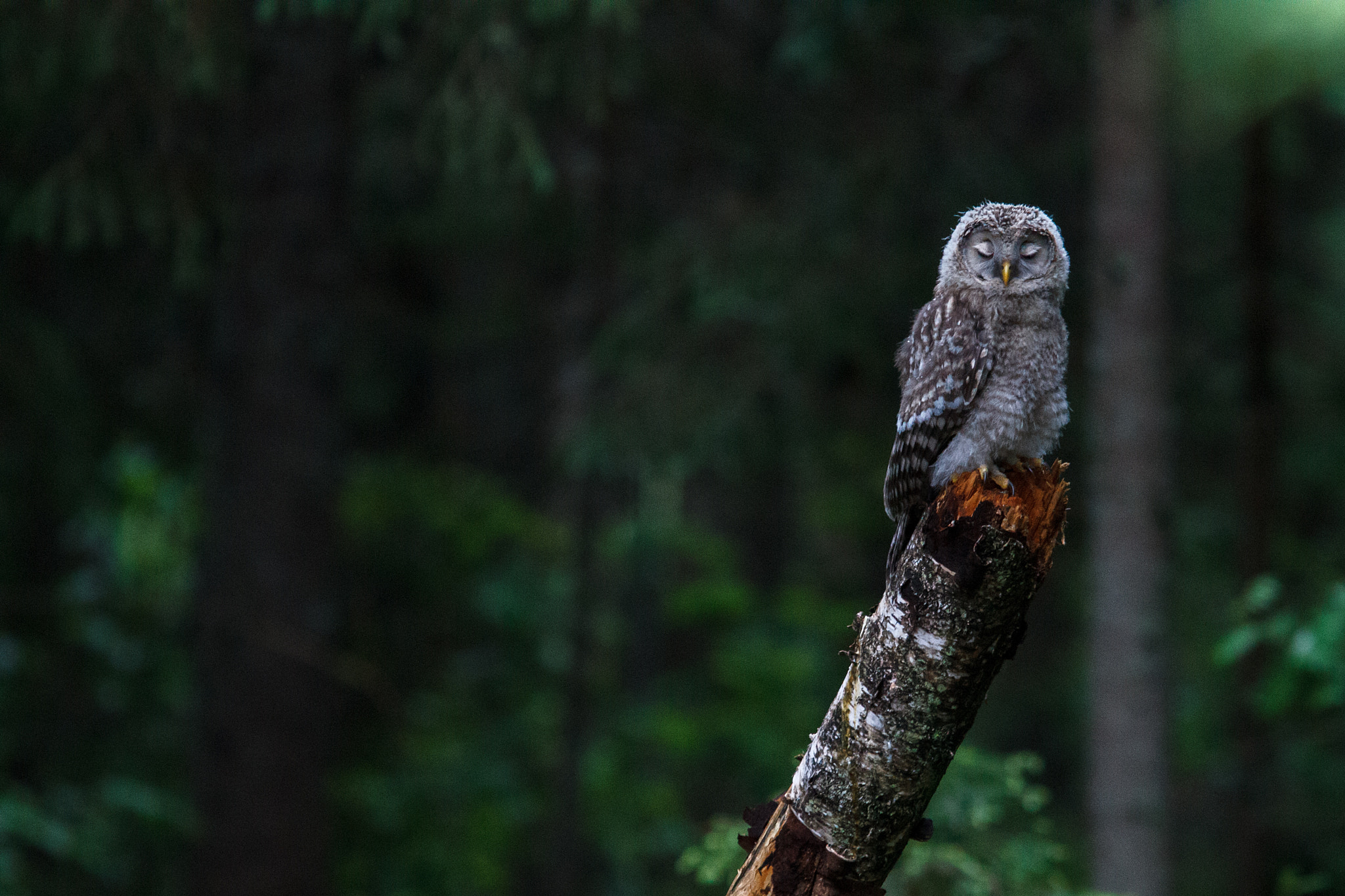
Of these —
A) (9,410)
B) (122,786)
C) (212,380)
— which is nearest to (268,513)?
(212,380)

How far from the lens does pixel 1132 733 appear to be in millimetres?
5246

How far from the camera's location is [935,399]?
3.15m

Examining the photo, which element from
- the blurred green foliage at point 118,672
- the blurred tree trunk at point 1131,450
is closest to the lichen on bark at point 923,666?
the blurred tree trunk at point 1131,450

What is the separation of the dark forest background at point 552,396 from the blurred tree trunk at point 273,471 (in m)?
0.03

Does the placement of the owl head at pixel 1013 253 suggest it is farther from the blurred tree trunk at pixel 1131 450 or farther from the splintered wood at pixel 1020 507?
the blurred tree trunk at pixel 1131 450

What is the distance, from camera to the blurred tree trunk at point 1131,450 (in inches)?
205

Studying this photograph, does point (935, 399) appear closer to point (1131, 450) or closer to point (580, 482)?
point (1131, 450)

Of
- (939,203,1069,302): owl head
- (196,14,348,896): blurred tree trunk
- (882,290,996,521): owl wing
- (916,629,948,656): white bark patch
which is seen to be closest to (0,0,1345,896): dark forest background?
(196,14,348,896): blurred tree trunk

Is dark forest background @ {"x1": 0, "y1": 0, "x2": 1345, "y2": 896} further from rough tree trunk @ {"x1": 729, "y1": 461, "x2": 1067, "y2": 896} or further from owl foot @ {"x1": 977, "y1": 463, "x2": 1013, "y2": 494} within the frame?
owl foot @ {"x1": 977, "y1": 463, "x2": 1013, "y2": 494}

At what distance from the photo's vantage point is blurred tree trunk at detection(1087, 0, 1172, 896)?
17.1 feet

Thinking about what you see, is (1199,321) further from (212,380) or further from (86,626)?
(86,626)

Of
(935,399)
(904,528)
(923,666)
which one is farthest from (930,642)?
(935,399)

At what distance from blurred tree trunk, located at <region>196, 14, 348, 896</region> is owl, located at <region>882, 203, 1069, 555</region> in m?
4.27

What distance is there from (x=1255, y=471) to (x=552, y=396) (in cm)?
673
